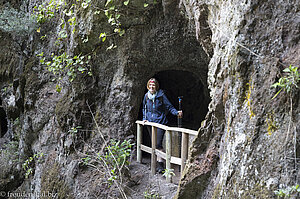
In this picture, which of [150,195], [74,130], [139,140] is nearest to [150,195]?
[150,195]

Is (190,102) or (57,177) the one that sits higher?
(190,102)

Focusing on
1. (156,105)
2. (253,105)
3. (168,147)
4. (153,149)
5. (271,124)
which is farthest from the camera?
(156,105)

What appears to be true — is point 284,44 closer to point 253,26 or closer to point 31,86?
point 253,26

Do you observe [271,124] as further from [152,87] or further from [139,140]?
[139,140]

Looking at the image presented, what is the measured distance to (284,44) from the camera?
262 centimetres

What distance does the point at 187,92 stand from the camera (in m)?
9.47

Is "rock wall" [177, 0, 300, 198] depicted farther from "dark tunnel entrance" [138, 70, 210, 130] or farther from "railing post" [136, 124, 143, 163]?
"dark tunnel entrance" [138, 70, 210, 130]

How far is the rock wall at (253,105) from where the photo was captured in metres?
2.42

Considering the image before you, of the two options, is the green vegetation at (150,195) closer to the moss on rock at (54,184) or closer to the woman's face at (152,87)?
the moss on rock at (54,184)

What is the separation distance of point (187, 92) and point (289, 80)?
7097mm

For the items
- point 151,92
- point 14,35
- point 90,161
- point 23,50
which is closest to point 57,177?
point 90,161

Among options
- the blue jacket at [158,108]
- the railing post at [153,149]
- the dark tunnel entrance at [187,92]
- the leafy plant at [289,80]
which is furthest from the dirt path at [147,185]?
the dark tunnel entrance at [187,92]

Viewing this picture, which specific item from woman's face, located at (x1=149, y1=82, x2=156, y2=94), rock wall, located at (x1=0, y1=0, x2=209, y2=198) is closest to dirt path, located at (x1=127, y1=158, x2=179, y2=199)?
rock wall, located at (x1=0, y1=0, x2=209, y2=198)

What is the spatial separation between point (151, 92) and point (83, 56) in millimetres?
1650
